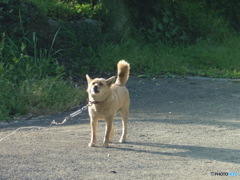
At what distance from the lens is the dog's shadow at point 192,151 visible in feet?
19.6

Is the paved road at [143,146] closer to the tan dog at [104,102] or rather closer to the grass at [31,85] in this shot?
the tan dog at [104,102]

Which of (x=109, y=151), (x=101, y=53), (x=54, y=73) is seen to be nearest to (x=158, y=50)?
(x=101, y=53)

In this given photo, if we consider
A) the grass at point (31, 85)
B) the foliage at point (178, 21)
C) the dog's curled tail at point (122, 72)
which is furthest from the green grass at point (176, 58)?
the dog's curled tail at point (122, 72)

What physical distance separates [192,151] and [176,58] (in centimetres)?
809

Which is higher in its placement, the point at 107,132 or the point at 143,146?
the point at 107,132

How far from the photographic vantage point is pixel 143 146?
6555 millimetres

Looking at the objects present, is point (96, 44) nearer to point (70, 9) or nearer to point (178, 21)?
point (70, 9)

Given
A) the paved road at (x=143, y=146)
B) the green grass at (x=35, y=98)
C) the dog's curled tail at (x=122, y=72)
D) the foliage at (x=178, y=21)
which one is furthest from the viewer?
the foliage at (x=178, y=21)

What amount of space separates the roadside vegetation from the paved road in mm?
1046

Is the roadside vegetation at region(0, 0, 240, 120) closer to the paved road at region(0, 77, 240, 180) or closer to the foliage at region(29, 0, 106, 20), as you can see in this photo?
the foliage at region(29, 0, 106, 20)

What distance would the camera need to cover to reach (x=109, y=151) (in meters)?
6.30

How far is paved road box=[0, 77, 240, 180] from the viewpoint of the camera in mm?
5414

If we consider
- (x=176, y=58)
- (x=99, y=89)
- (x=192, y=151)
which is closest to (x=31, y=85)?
(x=99, y=89)

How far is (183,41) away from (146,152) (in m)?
10.3
